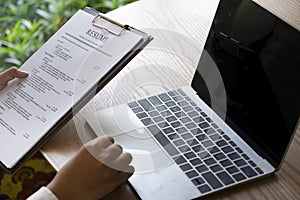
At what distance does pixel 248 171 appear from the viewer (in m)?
0.84

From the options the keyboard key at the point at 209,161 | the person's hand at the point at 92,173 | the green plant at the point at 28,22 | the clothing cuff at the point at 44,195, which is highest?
the keyboard key at the point at 209,161

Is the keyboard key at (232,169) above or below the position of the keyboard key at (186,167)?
above

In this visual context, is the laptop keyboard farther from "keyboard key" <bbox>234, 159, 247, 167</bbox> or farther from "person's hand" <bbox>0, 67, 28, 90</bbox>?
"person's hand" <bbox>0, 67, 28, 90</bbox>

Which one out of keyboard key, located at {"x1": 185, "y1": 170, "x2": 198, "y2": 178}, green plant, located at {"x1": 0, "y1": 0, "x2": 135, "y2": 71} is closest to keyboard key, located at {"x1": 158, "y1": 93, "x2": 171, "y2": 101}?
Result: keyboard key, located at {"x1": 185, "y1": 170, "x2": 198, "y2": 178}

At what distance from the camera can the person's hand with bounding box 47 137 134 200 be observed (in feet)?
2.68

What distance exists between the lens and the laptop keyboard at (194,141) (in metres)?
0.83

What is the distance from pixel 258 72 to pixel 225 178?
0.64 feet

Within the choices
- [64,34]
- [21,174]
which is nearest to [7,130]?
[64,34]

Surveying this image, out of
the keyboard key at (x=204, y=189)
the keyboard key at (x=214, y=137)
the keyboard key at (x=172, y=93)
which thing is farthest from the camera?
the keyboard key at (x=172, y=93)

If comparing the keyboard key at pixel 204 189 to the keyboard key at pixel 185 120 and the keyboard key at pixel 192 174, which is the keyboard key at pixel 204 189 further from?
the keyboard key at pixel 185 120

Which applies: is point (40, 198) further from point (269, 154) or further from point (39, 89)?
point (269, 154)

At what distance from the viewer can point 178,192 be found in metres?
0.80

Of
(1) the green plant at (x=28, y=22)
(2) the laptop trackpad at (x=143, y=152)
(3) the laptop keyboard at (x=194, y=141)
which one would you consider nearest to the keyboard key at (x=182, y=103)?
(3) the laptop keyboard at (x=194, y=141)

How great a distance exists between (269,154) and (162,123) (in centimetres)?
21
